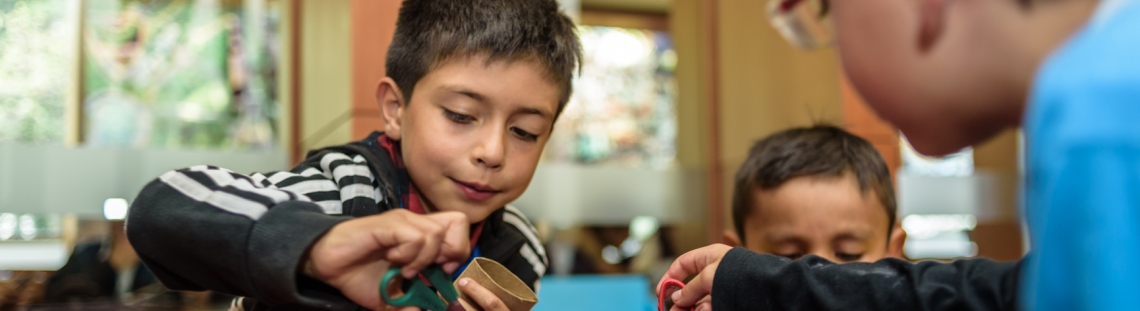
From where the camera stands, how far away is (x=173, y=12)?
162cm

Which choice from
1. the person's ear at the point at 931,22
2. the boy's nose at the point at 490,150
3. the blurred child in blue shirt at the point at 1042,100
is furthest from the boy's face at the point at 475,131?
the person's ear at the point at 931,22

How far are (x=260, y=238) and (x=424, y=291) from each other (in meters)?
0.12

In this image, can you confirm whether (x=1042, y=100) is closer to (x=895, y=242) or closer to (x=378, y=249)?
(x=378, y=249)

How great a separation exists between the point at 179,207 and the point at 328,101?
1.01 meters

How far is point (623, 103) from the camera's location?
226 centimetres

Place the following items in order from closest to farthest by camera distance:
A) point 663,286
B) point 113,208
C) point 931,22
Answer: point 931,22 → point 663,286 → point 113,208

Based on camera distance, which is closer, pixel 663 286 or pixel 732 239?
pixel 663 286

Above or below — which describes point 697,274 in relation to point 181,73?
below

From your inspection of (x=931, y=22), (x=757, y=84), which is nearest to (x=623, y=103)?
(x=757, y=84)

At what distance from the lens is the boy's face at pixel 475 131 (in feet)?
2.73

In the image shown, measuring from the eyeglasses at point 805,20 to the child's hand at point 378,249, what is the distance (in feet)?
0.88

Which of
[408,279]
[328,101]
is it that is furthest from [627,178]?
[408,279]

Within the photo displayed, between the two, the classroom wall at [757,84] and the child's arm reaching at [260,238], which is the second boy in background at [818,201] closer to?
the child's arm reaching at [260,238]

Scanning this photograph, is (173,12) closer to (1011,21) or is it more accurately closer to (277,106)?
(277,106)
